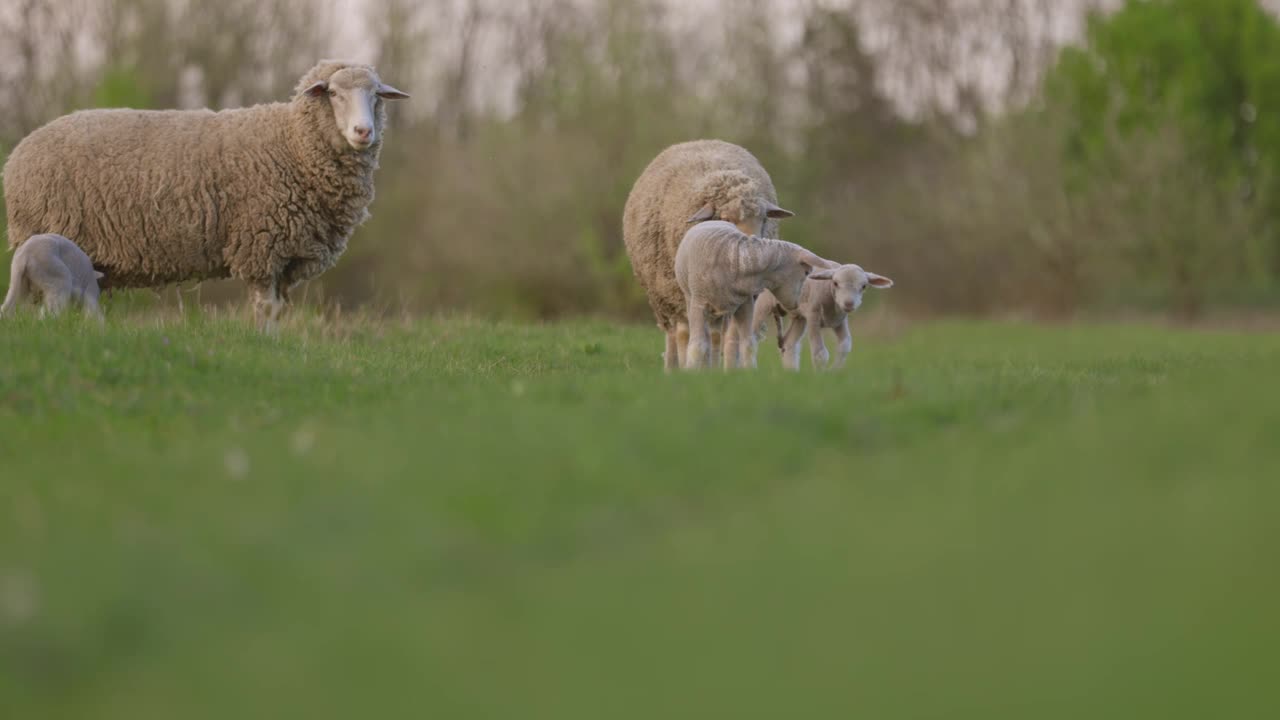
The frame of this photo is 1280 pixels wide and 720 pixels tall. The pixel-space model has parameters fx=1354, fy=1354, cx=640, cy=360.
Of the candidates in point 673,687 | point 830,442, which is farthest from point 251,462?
point 673,687

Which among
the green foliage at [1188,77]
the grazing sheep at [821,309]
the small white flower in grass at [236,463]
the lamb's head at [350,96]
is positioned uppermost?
the green foliage at [1188,77]

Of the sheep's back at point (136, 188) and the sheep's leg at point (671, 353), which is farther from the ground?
the sheep's back at point (136, 188)

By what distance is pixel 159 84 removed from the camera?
30641 mm

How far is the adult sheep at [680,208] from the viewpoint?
33.8 ft

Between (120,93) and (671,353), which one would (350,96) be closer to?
(671,353)

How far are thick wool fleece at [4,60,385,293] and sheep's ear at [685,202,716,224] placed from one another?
3.21 metres

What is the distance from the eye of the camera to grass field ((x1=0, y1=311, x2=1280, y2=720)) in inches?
125

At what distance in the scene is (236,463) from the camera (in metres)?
5.57

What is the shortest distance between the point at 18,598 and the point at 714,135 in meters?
25.4

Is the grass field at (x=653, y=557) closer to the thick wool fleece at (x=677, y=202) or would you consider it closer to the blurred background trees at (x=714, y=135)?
the thick wool fleece at (x=677, y=202)

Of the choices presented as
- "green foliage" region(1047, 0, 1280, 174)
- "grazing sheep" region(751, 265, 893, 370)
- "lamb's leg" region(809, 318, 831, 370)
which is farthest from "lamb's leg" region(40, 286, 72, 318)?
"green foliage" region(1047, 0, 1280, 174)

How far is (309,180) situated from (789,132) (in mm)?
22889

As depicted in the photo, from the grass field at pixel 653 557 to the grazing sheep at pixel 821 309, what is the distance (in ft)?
6.39

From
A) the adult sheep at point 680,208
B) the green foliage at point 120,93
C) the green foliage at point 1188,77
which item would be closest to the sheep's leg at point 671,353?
the adult sheep at point 680,208
